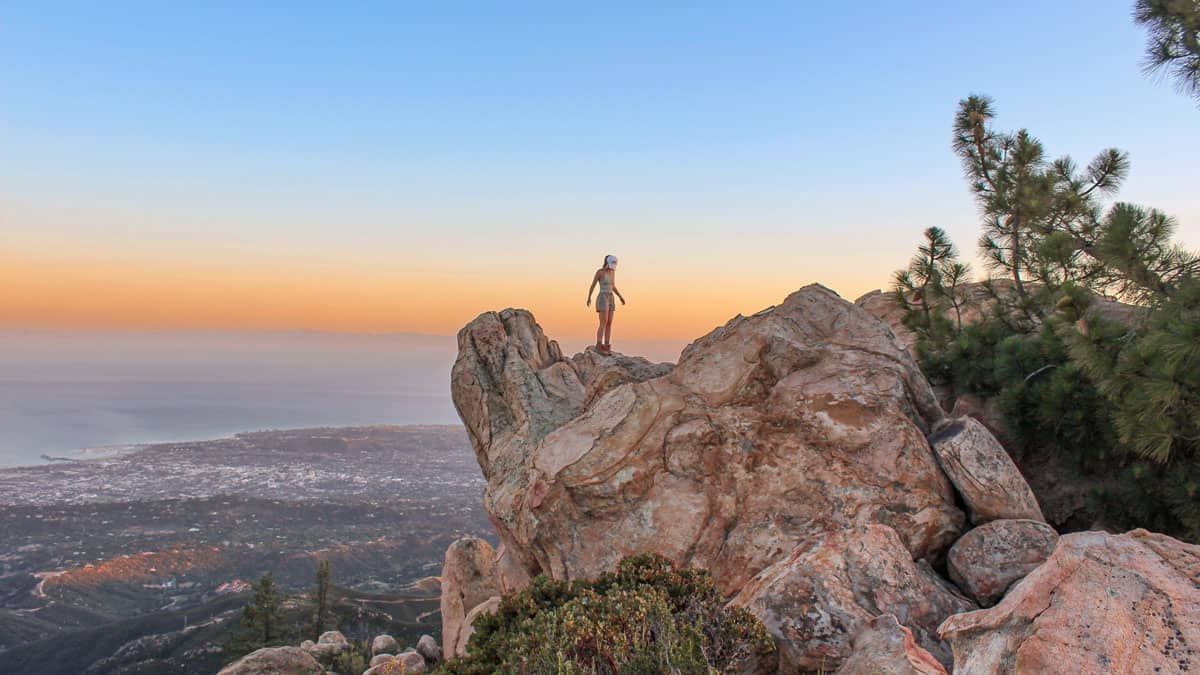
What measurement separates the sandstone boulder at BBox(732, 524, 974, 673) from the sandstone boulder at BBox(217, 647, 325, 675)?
22872mm

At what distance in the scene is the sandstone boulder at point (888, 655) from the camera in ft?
21.7

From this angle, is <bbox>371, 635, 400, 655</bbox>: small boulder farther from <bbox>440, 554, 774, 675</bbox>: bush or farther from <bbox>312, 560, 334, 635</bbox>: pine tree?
<bbox>440, 554, 774, 675</bbox>: bush

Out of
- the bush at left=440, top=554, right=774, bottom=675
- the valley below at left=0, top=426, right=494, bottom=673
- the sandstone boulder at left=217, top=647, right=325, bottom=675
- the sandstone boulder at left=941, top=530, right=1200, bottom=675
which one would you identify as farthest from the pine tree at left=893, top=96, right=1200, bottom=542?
the valley below at left=0, top=426, right=494, bottom=673

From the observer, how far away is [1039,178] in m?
16.5

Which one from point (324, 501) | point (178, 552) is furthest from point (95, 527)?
point (324, 501)

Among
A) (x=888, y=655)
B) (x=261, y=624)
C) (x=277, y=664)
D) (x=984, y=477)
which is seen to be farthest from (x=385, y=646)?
(x=888, y=655)

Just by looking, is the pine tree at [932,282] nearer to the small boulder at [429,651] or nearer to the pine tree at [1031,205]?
the pine tree at [1031,205]

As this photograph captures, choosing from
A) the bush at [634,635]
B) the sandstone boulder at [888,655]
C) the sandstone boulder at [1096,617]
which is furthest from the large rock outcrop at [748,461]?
the sandstone boulder at [1096,617]

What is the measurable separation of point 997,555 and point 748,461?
4121 mm

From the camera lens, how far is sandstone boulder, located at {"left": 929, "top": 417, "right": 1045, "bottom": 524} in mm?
11008

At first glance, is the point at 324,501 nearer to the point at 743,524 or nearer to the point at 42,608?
the point at 42,608

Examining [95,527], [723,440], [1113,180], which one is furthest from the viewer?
[95,527]

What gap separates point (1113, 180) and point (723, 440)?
40.4ft

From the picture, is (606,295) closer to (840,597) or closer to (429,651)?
(840,597)
